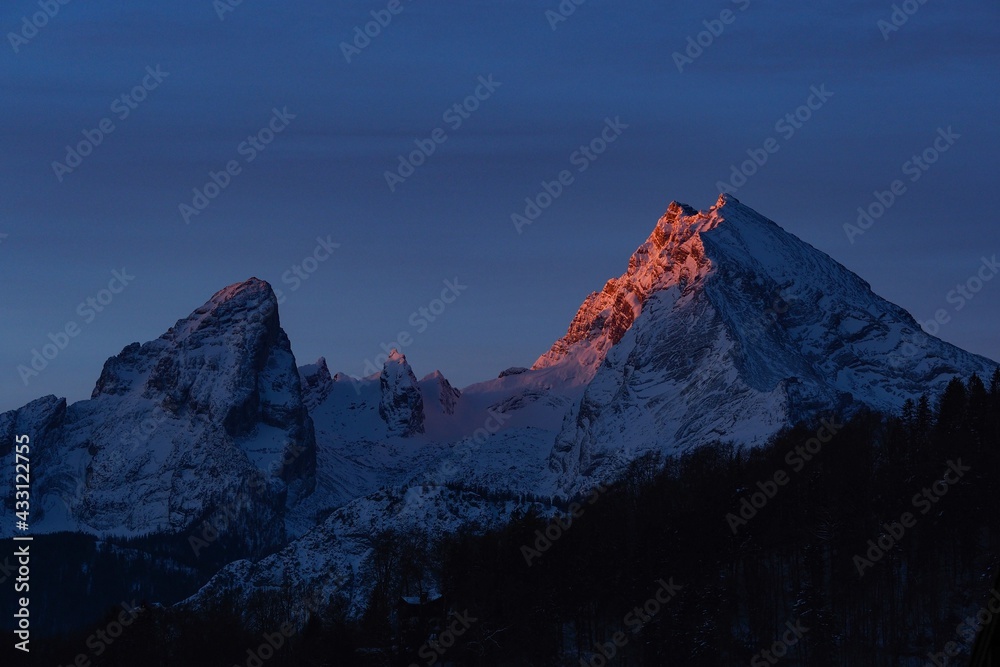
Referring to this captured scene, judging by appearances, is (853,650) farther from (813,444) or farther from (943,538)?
(813,444)

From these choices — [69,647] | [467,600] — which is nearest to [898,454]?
[467,600]

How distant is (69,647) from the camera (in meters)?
178

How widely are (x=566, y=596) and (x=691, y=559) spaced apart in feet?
35.0

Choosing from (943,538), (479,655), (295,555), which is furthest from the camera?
(295,555)

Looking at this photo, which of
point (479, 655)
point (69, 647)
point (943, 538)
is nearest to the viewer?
point (479, 655)

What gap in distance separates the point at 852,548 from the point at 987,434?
63.3 feet

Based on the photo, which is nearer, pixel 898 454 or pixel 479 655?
pixel 479 655

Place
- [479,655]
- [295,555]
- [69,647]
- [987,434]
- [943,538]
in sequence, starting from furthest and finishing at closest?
[295,555] → [69,647] → [987,434] → [943,538] → [479,655]

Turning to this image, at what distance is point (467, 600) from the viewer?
495 ft

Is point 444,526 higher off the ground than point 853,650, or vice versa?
point 444,526

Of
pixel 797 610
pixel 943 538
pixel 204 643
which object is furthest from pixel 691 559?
pixel 204 643

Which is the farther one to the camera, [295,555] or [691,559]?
[295,555]

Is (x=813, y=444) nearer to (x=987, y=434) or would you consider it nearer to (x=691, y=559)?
(x=987, y=434)

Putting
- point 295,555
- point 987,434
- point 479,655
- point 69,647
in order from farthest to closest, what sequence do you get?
1. point 295,555
2. point 69,647
3. point 987,434
4. point 479,655
